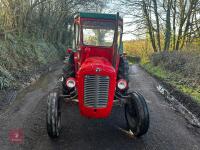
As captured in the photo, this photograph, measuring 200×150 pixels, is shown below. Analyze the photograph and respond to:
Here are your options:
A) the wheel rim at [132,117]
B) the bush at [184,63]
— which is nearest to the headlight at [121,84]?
the wheel rim at [132,117]

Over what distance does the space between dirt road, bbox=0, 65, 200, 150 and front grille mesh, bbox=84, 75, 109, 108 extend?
654mm

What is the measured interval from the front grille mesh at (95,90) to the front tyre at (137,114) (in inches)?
27.3

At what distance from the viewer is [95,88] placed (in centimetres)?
577

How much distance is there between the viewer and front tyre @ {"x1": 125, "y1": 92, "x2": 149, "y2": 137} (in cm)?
576

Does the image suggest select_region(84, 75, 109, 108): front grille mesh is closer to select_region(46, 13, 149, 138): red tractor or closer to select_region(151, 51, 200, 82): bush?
select_region(46, 13, 149, 138): red tractor

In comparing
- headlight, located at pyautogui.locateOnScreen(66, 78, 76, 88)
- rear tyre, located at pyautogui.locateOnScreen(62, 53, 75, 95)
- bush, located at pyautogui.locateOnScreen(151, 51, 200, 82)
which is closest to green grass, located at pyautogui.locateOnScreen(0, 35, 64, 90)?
rear tyre, located at pyautogui.locateOnScreen(62, 53, 75, 95)

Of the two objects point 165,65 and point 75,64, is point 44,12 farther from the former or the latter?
point 75,64

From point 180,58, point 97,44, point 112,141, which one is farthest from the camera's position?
point 180,58

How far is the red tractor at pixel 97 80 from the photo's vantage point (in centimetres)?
576

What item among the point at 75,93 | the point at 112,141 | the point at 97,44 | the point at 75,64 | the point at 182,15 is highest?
the point at 182,15

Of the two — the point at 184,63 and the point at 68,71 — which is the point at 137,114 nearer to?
the point at 68,71

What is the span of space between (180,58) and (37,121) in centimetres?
1011

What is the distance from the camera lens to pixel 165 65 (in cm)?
1744

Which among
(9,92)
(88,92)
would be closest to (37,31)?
(9,92)
